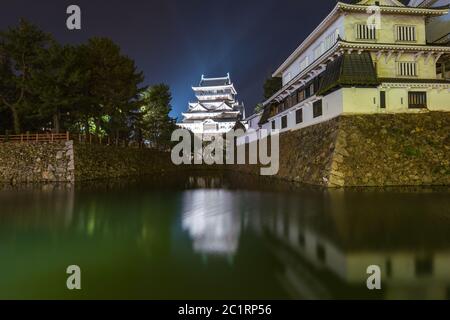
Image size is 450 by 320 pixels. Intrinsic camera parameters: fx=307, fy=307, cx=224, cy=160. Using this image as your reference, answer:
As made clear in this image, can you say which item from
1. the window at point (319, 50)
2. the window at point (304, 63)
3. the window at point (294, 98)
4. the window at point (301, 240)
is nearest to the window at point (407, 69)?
the window at point (319, 50)

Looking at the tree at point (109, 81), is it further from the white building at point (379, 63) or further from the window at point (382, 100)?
the window at point (382, 100)

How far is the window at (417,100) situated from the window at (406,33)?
4517mm

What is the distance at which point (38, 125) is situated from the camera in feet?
123

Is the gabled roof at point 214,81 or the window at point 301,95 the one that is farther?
the gabled roof at point 214,81

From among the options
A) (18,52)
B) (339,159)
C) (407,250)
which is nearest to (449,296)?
(407,250)

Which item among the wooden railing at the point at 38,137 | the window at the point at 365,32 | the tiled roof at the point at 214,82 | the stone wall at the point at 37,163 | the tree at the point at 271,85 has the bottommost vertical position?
the stone wall at the point at 37,163

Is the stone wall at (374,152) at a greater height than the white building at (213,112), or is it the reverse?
the white building at (213,112)

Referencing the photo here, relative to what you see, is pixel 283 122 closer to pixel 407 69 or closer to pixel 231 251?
pixel 407 69

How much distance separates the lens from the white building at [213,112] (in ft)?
221

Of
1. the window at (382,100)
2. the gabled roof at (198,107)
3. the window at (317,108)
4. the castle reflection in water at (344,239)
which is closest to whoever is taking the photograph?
the castle reflection in water at (344,239)

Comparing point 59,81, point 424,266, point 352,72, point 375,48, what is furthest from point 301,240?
point 59,81

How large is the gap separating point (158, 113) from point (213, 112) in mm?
21190

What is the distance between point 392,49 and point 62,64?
29211 millimetres
